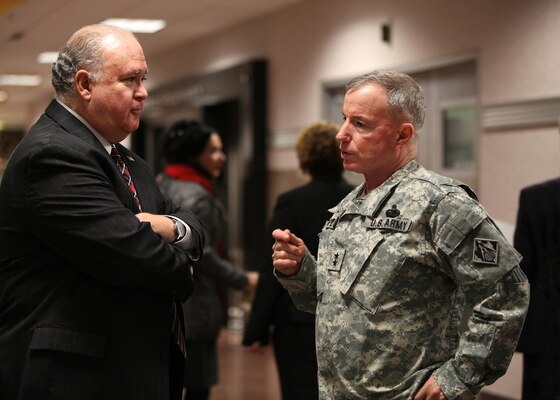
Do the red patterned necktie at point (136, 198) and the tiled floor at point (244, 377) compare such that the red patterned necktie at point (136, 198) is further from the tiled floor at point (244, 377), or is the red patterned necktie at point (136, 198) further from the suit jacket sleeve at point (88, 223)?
the tiled floor at point (244, 377)

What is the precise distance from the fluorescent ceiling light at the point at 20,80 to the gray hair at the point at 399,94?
12.8 meters

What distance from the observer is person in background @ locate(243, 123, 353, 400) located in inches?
148

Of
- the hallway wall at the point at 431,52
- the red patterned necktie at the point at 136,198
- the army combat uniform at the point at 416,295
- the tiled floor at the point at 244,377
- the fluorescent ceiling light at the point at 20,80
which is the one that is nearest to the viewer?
the army combat uniform at the point at 416,295

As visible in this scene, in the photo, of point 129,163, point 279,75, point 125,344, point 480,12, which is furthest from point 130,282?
point 279,75

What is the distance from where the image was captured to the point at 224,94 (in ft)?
31.6

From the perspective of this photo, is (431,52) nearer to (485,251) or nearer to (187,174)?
(187,174)

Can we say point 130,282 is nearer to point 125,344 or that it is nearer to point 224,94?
point 125,344

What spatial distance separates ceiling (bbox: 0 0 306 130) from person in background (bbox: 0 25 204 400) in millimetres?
5797

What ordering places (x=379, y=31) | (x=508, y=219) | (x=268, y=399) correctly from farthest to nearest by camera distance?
(x=379, y=31)
(x=268, y=399)
(x=508, y=219)

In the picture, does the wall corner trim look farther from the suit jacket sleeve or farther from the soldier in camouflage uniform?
the suit jacket sleeve

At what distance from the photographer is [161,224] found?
2.52m

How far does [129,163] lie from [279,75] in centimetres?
621

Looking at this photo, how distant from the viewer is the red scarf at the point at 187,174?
15.4ft

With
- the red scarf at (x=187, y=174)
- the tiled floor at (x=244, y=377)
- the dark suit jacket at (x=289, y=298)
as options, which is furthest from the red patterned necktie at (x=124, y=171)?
the tiled floor at (x=244, y=377)
